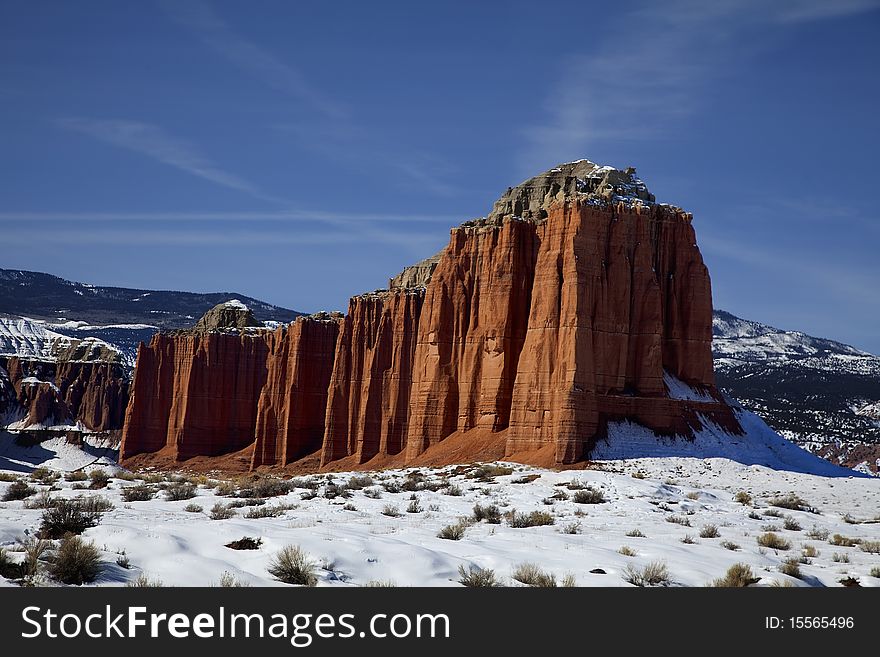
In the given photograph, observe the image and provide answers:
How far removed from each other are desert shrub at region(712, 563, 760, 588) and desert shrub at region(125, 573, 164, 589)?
10.1 metres

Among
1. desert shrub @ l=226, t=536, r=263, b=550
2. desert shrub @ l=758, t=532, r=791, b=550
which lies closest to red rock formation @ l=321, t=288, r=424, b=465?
desert shrub @ l=758, t=532, r=791, b=550

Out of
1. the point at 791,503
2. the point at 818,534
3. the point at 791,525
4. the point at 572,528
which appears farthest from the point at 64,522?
the point at 791,503

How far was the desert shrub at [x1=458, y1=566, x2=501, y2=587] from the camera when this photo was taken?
1928 centimetres

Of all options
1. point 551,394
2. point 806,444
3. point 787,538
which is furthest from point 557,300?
point 806,444

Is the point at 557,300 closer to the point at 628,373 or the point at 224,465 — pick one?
the point at 628,373

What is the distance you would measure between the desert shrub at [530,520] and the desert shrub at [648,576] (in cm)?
735

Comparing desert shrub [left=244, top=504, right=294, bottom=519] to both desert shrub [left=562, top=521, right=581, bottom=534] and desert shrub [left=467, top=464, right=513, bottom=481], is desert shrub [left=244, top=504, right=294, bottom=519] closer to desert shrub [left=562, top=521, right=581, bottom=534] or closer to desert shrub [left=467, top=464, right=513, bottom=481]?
desert shrub [left=562, top=521, right=581, bottom=534]

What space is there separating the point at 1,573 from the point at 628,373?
4674cm

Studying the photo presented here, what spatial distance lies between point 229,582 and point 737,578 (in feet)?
31.0

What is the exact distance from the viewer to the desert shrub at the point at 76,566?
17.7 meters

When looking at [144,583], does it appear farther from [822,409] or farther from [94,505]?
[822,409]

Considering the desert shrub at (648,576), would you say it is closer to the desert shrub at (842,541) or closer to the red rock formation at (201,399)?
the desert shrub at (842,541)

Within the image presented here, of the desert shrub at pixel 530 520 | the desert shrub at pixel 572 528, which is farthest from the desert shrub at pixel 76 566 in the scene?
the desert shrub at pixel 572 528
